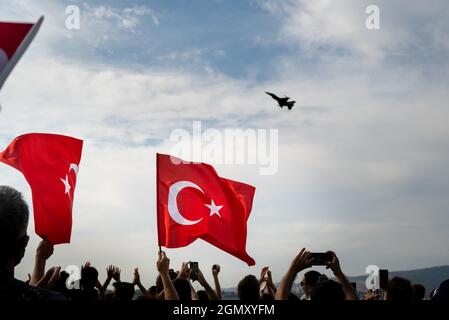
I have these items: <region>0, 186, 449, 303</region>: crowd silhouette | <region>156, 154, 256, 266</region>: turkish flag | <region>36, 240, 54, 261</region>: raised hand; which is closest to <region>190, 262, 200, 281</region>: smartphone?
<region>0, 186, 449, 303</region>: crowd silhouette

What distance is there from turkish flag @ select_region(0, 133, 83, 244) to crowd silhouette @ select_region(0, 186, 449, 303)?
2660 millimetres

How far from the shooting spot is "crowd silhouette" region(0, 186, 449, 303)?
12.7ft

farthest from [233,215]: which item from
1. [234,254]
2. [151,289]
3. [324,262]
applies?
[324,262]

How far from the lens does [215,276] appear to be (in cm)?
1150

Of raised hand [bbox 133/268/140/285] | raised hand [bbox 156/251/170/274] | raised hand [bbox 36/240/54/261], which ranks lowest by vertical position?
raised hand [bbox 133/268/140/285]

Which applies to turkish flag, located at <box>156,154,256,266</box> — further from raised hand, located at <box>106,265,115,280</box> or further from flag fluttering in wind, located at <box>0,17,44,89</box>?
flag fluttering in wind, located at <box>0,17,44,89</box>

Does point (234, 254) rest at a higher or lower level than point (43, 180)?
lower

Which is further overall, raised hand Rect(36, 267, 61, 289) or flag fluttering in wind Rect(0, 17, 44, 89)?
raised hand Rect(36, 267, 61, 289)

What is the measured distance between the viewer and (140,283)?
36.9 feet

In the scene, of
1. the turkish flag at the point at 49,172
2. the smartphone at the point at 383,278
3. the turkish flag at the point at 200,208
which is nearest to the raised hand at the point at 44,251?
the smartphone at the point at 383,278
